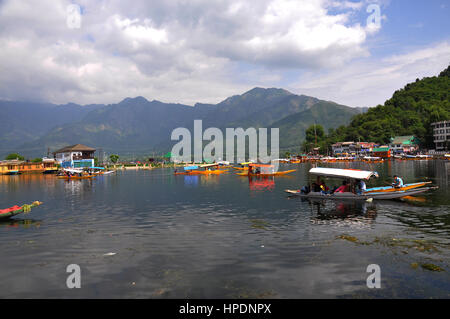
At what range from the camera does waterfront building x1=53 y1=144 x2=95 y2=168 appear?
143 meters

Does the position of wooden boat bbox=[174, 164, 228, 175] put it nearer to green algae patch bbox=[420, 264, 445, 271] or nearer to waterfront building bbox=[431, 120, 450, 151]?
green algae patch bbox=[420, 264, 445, 271]

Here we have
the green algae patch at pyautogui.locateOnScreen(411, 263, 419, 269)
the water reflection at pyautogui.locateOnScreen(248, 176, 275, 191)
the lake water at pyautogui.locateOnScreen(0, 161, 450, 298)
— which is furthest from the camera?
the water reflection at pyautogui.locateOnScreen(248, 176, 275, 191)

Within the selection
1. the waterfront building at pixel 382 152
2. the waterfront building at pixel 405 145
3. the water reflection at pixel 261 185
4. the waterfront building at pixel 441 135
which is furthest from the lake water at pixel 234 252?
the waterfront building at pixel 405 145

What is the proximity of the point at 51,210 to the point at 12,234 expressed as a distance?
460 inches

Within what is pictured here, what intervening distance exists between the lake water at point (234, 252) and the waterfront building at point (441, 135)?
154325mm

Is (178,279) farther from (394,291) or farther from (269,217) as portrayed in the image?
(269,217)

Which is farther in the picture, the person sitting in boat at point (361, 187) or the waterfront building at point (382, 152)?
the waterfront building at point (382, 152)

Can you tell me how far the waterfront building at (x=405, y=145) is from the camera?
597ft

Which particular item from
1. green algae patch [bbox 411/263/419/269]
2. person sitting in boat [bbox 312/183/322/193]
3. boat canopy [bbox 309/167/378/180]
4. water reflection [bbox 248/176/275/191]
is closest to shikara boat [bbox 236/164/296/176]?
water reflection [bbox 248/176/275/191]

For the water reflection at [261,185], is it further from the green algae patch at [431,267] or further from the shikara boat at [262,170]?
the green algae patch at [431,267]

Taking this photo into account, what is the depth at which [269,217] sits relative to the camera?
27656 millimetres

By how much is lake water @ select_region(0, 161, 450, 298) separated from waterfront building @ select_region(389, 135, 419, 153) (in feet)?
577

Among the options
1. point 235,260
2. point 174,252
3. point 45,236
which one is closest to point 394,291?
point 235,260

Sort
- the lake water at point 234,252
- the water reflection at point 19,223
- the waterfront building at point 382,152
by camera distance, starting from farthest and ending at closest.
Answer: the waterfront building at point 382,152 < the water reflection at point 19,223 < the lake water at point 234,252
